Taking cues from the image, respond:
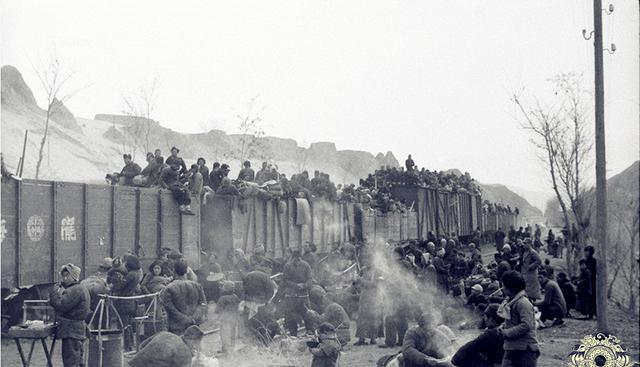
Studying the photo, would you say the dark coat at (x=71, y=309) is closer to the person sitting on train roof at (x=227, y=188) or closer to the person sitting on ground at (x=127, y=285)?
the person sitting on ground at (x=127, y=285)

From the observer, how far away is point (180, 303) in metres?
9.02

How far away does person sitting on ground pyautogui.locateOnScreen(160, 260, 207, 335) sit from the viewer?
8.96m

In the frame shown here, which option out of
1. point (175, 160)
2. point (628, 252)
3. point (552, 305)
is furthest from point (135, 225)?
point (628, 252)

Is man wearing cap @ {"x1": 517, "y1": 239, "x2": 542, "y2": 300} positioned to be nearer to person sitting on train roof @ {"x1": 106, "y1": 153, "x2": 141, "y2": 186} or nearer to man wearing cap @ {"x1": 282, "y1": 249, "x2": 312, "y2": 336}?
man wearing cap @ {"x1": 282, "y1": 249, "x2": 312, "y2": 336}

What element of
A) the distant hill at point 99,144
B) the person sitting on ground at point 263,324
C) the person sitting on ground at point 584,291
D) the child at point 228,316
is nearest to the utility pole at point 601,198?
the person sitting on ground at point 584,291

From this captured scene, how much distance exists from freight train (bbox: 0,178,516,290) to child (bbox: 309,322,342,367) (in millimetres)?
4762

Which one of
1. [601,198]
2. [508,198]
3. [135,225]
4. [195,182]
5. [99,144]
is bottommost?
[135,225]

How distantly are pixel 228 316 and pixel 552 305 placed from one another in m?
8.08

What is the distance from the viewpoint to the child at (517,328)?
21.4ft

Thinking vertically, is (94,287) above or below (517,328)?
above

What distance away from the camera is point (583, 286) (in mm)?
16156

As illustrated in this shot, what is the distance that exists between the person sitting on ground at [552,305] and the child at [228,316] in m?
7.56

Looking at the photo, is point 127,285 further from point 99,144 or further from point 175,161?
point 99,144

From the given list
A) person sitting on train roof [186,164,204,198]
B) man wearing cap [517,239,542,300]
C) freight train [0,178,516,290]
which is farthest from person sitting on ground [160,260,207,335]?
man wearing cap [517,239,542,300]
